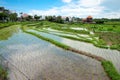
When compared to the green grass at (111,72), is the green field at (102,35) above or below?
below

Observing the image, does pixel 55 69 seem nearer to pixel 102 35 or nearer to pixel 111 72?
pixel 111 72

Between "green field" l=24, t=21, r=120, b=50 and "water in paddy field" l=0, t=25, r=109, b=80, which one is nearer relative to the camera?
"water in paddy field" l=0, t=25, r=109, b=80

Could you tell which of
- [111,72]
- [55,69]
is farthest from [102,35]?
[55,69]

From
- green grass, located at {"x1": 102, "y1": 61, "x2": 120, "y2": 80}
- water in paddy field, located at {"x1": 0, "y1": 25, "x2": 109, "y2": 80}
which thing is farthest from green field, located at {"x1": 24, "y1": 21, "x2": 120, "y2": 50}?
water in paddy field, located at {"x1": 0, "y1": 25, "x2": 109, "y2": 80}

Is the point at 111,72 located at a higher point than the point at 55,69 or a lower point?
higher

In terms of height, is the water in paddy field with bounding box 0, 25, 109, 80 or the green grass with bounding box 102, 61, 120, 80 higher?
the green grass with bounding box 102, 61, 120, 80

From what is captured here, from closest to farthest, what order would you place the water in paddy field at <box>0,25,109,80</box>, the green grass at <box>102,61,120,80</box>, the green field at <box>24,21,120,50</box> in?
the green grass at <box>102,61,120,80</box> → the water in paddy field at <box>0,25,109,80</box> → the green field at <box>24,21,120,50</box>

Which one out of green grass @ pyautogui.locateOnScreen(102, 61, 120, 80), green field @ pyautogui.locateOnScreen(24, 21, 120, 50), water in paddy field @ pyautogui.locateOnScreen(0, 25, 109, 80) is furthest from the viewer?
green field @ pyautogui.locateOnScreen(24, 21, 120, 50)

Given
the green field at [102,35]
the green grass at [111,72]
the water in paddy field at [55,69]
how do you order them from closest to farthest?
the green grass at [111,72], the water in paddy field at [55,69], the green field at [102,35]

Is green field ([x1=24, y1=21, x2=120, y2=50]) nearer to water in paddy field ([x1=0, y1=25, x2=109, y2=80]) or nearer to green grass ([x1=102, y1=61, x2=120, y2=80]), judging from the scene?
green grass ([x1=102, y1=61, x2=120, y2=80])

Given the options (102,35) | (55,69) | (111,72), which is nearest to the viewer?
(111,72)

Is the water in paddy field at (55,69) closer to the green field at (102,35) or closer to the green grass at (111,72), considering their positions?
the green grass at (111,72)

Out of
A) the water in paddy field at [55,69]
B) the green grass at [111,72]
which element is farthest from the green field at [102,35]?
the water in paddy field at [55,69]

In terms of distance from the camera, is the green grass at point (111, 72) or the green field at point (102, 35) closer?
the green grass at point (111, 72)
